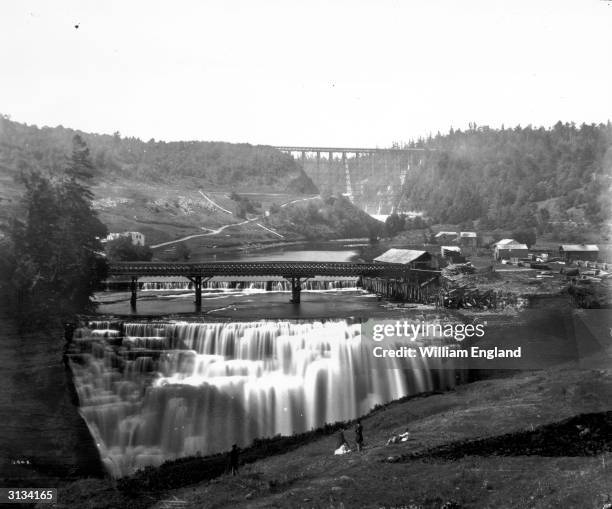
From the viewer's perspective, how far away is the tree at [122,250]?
1305 inches

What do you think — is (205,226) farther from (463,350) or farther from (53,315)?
(463,350)

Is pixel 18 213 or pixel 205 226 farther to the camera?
pixel 205 226

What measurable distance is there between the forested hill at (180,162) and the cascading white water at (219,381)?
27.2ft

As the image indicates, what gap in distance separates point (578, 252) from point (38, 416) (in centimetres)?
2481

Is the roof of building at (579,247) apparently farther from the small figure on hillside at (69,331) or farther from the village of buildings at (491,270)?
the small figure on hillside at (69,331)

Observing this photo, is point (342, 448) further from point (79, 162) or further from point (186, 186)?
point (79, 162)

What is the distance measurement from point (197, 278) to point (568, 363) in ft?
57.9

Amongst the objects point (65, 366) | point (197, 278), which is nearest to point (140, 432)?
point (65, 366)

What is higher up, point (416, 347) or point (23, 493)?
point (416, 347)

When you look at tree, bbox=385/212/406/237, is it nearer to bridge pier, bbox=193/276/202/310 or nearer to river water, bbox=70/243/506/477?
river water, bbox=70/243/506/477

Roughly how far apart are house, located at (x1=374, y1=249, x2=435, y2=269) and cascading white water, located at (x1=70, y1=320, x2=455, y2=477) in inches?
178

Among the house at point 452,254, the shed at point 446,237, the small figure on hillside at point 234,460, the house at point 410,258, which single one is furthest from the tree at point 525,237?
the small figure on hillside at point 234,460

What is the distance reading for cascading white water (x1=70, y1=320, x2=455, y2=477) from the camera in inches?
1093

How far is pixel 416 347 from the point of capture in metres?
27.4
